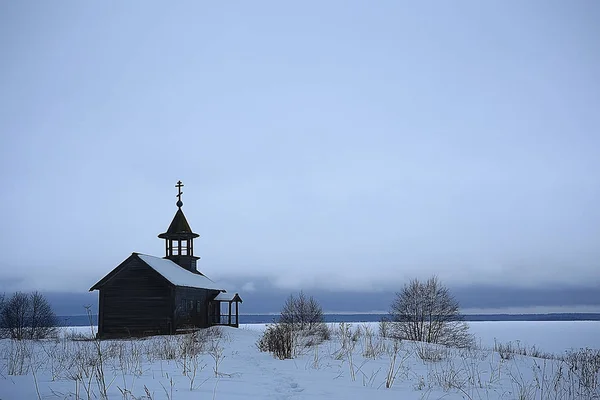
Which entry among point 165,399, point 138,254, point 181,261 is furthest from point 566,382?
point 181,261

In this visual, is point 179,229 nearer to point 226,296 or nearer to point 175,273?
point 175,273

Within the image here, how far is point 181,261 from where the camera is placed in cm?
3812

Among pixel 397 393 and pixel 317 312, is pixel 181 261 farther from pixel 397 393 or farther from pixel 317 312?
pixel 397 393

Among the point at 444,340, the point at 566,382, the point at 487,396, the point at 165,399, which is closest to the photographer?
the point at 165,399

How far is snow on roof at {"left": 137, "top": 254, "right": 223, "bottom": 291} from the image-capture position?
3049 cm

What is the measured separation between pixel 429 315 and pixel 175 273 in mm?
24446

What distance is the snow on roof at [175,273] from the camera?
1200 inches

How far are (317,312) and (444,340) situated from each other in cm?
1257

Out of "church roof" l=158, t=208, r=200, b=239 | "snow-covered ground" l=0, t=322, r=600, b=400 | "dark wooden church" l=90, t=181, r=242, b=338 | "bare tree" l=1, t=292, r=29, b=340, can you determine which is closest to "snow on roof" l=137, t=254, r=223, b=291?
"dark wooden church" l=90, t=181, r=242, b=338

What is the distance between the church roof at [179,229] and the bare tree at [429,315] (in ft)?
69.3

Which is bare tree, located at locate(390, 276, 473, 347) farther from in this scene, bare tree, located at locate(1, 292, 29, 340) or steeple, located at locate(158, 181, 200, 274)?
bare tree, located at locate(1, 292, 29, 340)

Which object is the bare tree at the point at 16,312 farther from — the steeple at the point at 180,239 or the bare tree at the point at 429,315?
the bare tree at the point at 429,315

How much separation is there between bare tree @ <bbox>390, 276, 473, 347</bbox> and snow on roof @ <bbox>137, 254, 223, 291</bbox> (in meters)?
18.5

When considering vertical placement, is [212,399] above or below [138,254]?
below
